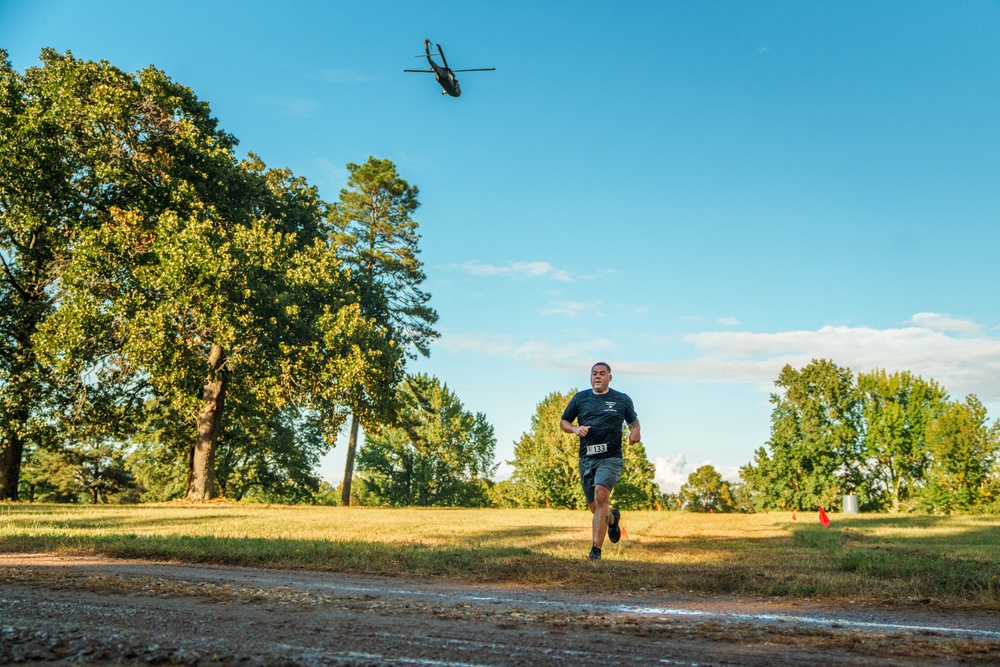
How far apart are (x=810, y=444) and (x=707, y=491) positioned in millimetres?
45343

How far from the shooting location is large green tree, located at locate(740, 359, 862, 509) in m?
58.8

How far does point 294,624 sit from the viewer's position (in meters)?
4.32

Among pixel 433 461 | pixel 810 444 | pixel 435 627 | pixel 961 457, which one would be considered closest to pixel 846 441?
pixel 810 444

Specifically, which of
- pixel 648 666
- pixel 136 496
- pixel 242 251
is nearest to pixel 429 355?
pixel 242 251

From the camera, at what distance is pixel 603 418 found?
8812mm

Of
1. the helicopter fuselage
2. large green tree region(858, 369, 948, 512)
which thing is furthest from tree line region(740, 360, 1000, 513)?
the helicopter fuselage

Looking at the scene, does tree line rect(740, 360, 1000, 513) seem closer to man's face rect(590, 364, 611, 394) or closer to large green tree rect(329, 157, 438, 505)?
large green tree rect(329, 157, 438, 505)

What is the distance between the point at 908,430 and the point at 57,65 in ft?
193

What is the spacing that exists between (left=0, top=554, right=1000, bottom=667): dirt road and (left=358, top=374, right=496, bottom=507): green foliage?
5591 cm

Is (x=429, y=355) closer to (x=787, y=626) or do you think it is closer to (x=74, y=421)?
(x=74, y=421)

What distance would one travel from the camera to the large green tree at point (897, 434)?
57.4m

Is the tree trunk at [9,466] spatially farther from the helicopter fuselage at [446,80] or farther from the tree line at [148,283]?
the helicopter fuselage at [446,80]

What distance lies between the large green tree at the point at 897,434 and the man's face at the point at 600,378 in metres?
56.2

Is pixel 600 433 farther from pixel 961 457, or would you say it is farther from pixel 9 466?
pixel 961 457
